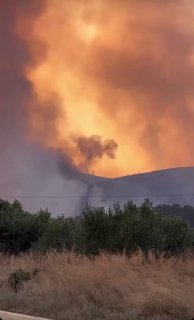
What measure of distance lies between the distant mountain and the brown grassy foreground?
383 ft

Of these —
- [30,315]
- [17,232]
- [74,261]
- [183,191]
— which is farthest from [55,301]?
[183,191]

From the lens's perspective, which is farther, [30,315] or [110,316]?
[30,315]

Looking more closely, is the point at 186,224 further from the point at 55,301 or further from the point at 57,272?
the point at 55,301

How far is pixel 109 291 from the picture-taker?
1311 cm

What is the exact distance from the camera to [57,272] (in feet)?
54.1

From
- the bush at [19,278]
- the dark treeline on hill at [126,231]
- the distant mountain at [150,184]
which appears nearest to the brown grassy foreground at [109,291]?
the bush at [19,278]

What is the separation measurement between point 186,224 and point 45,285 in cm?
1580

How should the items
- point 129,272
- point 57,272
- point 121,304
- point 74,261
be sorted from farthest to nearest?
point 74,261 → point 57,272 → point 129,272 → point 121,304

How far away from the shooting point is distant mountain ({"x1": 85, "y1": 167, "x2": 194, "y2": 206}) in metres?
137

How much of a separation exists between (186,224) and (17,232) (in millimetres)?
12647

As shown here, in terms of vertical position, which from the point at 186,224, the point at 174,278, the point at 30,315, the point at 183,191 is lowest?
the point at 30,315

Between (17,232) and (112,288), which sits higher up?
(17,232)

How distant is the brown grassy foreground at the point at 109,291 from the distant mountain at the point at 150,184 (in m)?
117

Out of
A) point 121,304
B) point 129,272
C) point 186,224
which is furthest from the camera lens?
point 186,224
